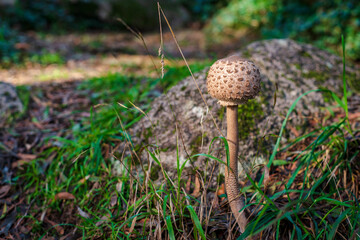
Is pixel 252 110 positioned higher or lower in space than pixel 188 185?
higher

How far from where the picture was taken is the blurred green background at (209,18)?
6.14 metres

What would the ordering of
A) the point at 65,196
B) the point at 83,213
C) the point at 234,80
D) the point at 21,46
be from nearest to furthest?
the point at 234,80 → the point at 83,213 → the point at 65,196 → the point at 21,46

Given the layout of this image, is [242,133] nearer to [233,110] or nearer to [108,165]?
[233,110]

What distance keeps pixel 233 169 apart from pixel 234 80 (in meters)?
0.59

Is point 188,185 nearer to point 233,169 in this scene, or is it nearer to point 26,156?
point 233,169

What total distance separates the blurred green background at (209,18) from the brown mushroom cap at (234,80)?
4.18m

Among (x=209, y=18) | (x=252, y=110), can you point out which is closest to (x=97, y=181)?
(x=252, y=110)

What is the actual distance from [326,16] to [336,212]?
6107mm

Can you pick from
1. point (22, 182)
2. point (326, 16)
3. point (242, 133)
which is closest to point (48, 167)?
point (22, 182)

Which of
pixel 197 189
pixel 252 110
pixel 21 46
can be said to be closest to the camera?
pixel 197 189

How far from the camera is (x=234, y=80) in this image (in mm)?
1460

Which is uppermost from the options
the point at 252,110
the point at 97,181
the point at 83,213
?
the point at 252,110

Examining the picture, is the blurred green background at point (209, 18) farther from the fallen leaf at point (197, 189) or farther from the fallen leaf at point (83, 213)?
the fallen leaf at point (83, 213)

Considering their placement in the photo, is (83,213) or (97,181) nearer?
(83,213)
